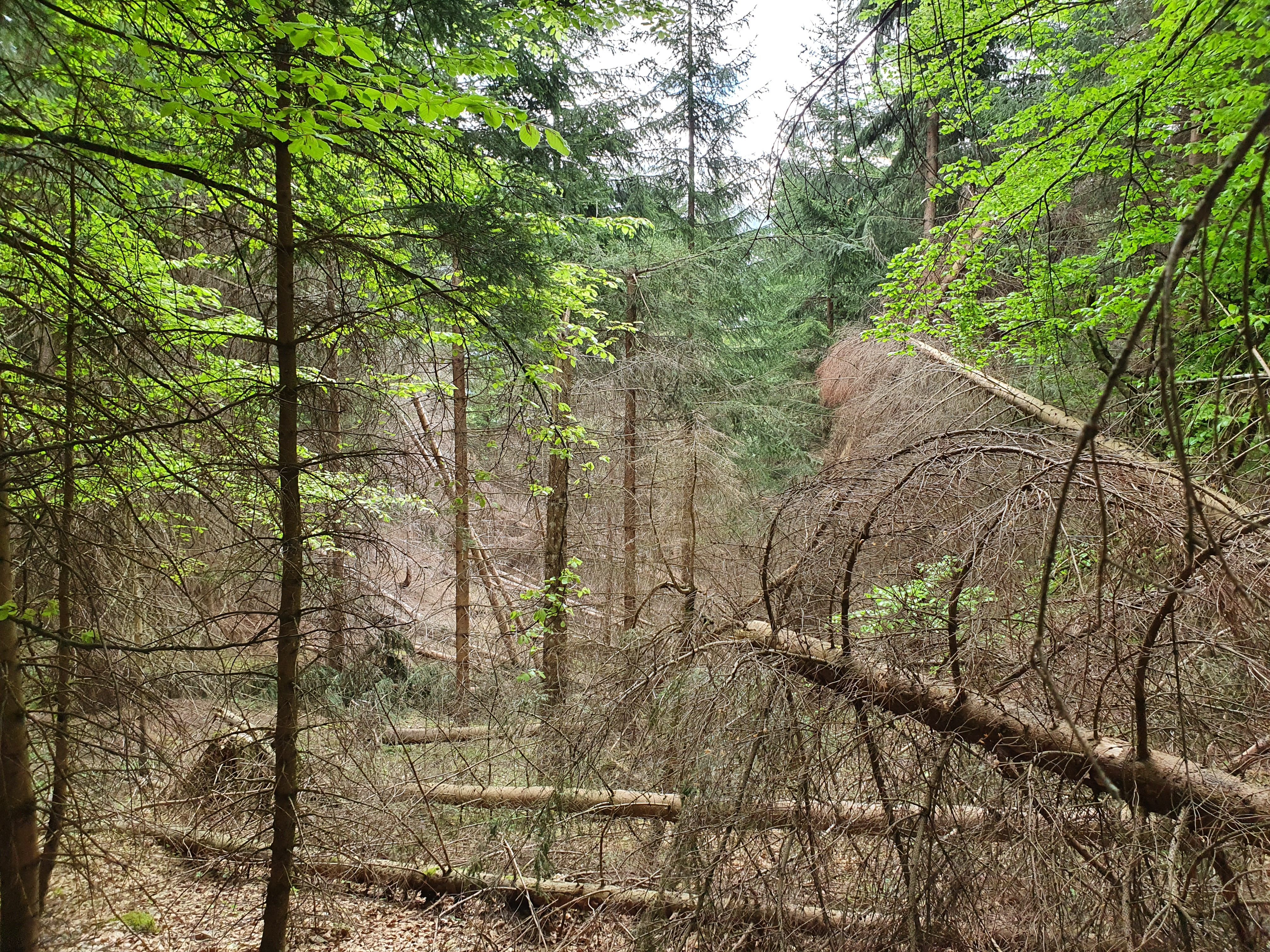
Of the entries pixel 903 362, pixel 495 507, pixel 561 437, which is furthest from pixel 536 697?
pixel 903 362

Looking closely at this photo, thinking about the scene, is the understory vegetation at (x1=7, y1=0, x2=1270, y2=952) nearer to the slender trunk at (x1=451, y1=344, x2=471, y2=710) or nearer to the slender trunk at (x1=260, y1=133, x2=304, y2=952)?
the slender trunk at (x1=260, y1=133, x2=304, y2=952)

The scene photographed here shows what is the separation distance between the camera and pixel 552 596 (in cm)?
707

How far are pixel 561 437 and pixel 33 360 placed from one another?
343cm

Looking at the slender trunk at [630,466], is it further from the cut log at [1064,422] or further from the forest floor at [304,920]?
the forest floor at [304,920]

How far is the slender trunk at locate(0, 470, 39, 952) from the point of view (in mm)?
2814

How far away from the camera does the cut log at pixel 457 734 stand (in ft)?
21.2

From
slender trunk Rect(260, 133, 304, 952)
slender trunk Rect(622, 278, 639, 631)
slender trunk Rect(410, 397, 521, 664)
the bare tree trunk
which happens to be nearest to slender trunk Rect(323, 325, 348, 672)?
slender trunk Rect(260, 133, 304, 952)

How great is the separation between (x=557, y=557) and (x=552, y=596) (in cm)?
325

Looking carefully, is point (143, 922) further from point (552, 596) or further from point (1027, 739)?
point (1027, 739)

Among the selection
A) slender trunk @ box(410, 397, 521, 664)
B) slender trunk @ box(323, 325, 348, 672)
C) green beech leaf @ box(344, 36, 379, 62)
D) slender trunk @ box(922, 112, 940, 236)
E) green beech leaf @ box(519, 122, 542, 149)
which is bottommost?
slender trunk @ box(410, 397, 521, 664)

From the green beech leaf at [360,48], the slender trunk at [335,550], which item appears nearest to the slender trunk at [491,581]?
the slender trunk at [335,550]

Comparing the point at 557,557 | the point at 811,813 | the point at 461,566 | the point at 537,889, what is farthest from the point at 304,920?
the point at 461,566

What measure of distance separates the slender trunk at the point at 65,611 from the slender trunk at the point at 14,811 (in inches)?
4.0

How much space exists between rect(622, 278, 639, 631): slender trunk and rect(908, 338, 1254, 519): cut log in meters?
4.81
